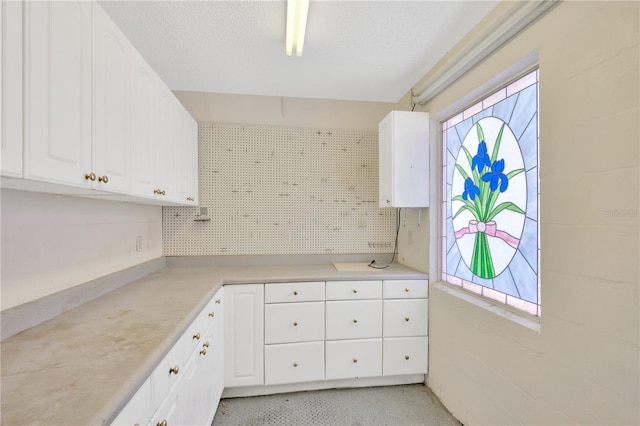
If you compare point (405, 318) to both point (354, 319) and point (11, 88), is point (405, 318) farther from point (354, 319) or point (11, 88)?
point (11, 88)

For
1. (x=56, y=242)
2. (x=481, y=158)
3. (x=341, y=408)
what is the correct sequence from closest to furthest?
(x=56, y=242), (x=481, y=158), (x=341, y=408)

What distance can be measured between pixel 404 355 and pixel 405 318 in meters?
0.29

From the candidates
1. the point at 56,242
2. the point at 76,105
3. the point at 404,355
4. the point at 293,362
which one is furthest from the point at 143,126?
the point at 404,355

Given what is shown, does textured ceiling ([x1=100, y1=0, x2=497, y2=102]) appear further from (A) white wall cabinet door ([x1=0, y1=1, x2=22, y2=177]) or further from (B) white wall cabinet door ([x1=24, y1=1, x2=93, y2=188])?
(A) white wall cabinet door ([x1=0, y1=1, x2=22, y2=177])

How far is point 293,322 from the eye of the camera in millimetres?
2053

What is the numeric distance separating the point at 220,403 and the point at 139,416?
4.64 feet

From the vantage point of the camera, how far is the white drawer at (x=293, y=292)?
6.66 feet

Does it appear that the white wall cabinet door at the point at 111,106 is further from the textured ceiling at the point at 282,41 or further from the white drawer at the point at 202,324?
the white drawer at the point at 202,324

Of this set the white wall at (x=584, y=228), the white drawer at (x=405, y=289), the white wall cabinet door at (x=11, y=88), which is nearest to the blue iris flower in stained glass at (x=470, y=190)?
the white wall at (x=584, y=228)

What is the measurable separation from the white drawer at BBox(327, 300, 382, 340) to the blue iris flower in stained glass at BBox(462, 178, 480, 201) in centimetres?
103

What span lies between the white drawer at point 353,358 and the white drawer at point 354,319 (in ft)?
0.18

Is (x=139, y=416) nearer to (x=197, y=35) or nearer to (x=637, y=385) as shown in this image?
(x=637, y=385)

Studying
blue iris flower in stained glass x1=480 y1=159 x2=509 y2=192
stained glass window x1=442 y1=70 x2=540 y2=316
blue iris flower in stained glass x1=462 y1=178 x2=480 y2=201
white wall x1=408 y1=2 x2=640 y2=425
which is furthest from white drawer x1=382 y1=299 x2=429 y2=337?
blue iris flower in stained glass x1=480 y1=159 x2=509 y2=192

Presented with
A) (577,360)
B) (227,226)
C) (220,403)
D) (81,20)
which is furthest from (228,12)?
(220,403)
